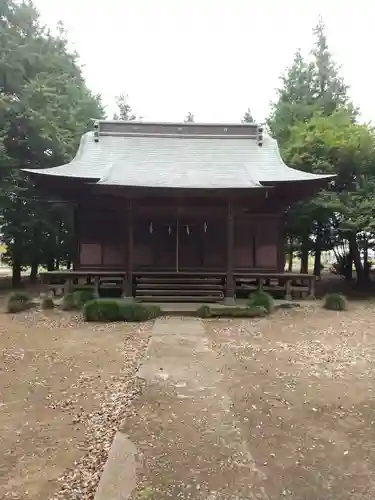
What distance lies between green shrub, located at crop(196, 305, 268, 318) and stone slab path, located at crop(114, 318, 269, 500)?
4137 mm

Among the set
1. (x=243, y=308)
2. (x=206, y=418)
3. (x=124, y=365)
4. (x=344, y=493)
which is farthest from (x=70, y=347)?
(x=344, y=493)

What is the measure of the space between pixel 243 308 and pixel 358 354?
3767 millimetres

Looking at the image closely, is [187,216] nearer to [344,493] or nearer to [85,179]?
[85,179]

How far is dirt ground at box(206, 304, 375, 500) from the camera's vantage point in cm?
302

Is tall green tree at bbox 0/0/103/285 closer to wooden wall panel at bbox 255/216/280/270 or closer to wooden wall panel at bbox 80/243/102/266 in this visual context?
wooden wall panel at bbox 80/243/102/266

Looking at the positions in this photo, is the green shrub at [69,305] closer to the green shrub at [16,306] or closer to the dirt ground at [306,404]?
the green shrub at [16,306]

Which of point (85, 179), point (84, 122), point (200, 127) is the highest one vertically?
point (84, 122)

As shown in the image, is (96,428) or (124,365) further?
(124,365)

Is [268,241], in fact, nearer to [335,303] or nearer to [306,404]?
[335,303]

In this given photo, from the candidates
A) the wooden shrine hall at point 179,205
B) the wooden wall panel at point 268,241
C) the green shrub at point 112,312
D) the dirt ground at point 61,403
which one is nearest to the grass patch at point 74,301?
the wooden shrine hall at point 179,205

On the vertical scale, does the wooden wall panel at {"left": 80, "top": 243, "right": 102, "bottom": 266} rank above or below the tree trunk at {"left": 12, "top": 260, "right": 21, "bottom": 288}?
above

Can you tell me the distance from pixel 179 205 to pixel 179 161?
2830 mm

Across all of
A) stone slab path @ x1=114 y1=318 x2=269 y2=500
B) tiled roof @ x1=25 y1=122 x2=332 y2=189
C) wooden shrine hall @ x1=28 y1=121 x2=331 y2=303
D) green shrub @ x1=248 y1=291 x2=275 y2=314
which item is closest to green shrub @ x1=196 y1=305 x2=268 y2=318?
green shrub @ x1=248 y1=291 x2=275 y2=314

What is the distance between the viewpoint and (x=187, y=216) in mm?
13234
